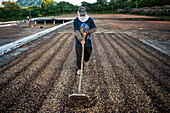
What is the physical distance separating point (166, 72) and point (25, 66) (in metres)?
4.98

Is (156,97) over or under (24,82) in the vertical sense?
under

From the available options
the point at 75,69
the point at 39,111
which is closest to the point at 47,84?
the point at 39,111

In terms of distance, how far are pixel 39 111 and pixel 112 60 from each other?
3.21 m

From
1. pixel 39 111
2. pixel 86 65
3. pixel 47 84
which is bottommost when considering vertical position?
pixel 39 111

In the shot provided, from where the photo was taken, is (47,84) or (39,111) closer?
(39,111)

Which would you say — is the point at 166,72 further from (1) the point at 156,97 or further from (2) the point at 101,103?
(2) the point at 101,103

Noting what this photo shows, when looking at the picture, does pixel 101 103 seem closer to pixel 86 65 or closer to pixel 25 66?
pixel 86 65

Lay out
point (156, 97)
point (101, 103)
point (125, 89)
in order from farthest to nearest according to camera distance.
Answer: point (125, 89) < point (156, 97) < point (101, 103)

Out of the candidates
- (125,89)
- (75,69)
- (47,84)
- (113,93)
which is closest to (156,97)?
(125,89)

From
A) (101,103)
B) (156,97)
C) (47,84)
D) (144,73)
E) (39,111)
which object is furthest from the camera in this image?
(144,73)

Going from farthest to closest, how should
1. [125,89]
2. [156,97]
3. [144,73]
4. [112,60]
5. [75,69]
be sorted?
1. [112,60]
2. [75,69]
3. [144,73]
4. [125,89]
5. [156,97]

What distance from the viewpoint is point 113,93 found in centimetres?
247

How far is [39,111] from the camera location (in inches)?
79.2

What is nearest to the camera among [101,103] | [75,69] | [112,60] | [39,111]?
[39,111]
